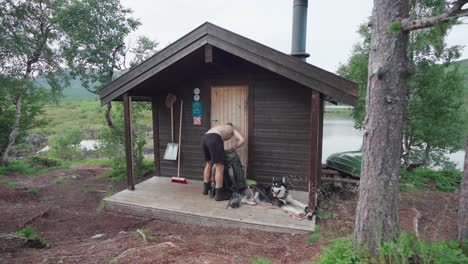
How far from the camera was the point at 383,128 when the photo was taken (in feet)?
6.78

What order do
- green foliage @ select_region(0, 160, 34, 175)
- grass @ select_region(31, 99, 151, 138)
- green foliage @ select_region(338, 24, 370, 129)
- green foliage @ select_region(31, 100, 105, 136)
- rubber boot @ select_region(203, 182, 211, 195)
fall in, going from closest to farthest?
rubber boot @ select_region(203, 182, 211, 195)
green foliage @ select_region(338, 24, 370, 129)
green foliage @ select_region(0, 160, 34, 175)
grass @ select_region(31, 99, 151, 138)
green foliage @ select_region(31, 100, 105, 136)

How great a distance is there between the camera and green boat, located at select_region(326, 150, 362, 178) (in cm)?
552

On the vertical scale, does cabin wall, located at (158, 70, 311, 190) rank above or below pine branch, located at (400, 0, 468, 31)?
below

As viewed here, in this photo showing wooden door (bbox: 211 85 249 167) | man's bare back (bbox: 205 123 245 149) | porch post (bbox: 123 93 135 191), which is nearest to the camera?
man's bare back (bbox: 205 123 245 149)

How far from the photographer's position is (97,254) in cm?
257

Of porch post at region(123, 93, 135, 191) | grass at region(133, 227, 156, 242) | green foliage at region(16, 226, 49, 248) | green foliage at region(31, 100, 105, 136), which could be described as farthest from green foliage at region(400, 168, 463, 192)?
green foliage at region(31, 100, 105, 136)

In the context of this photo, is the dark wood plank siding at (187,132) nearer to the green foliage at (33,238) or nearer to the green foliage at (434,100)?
the green foliage at (33,238)

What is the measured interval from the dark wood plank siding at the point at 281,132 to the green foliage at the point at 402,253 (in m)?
2.36

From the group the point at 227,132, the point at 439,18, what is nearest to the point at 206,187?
the point at 227,132

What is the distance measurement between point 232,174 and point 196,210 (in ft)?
2.71

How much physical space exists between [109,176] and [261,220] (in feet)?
16.1

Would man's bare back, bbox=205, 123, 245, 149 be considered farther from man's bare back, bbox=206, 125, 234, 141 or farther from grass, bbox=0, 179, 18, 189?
grass, bbox=0, 179, 18, 189

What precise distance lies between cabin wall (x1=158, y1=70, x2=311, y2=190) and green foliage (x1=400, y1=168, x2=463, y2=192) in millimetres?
3203

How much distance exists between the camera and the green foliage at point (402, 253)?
182 centimetres
